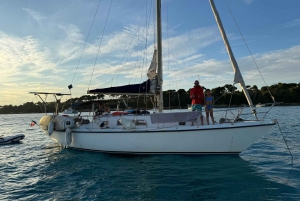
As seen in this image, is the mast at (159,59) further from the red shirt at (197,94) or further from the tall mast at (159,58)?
the red shirt at (197,94)

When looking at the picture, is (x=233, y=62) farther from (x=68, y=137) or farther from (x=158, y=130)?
(x=68, y=137)

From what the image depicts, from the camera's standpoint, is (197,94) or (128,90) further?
(128,90)

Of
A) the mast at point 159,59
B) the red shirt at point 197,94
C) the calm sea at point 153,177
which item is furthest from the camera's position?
the mast at point 159,59

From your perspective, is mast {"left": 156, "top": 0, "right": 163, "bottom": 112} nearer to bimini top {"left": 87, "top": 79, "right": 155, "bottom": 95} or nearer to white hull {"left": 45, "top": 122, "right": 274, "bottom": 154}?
bimini top {"left": 87, "top": 79, "right": 155, "bottom": 95}

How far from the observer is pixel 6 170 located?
1048 centimetres

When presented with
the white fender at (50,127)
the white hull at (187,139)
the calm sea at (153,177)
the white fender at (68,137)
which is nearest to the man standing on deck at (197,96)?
the white hull at (187,139)

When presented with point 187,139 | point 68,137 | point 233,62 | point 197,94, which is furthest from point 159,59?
point 68,137

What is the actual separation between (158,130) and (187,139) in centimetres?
130

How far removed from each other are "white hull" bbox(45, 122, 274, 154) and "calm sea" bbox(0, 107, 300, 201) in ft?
1.30

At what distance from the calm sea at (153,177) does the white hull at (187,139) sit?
397 mm

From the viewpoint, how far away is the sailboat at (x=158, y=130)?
988 centimetres

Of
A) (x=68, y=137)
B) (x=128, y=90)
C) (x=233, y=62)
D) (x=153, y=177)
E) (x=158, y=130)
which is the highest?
(x=233, y=62)

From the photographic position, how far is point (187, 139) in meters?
10.1

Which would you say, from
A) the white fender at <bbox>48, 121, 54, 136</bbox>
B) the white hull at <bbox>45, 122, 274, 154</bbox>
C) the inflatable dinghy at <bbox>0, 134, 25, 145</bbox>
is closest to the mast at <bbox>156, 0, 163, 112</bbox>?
the white hull at <bbox>45, 122, 274, 154</bbox>
